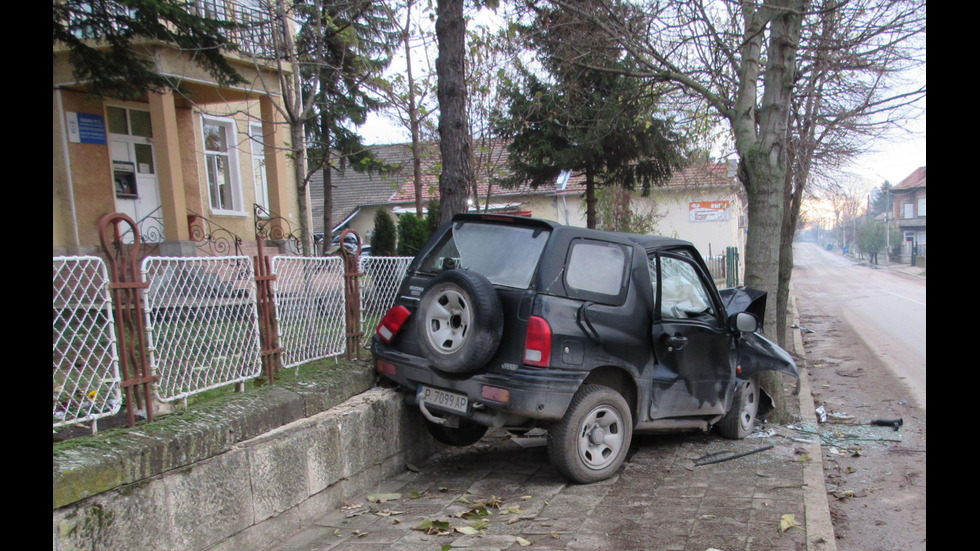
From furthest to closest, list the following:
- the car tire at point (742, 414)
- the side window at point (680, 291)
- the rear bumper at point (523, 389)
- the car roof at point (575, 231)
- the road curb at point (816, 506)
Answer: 1. the car tire at point (742, 414)
2. the side window at point (680, 291)
3. the car roof at point (575, 231)
4. the rear bumper at point (523, 389)
5. the road curb at point (816, 506)

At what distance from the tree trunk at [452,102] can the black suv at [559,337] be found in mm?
1787

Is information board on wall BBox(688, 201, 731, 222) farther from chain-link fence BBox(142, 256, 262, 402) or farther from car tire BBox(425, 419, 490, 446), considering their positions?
chain-link fence BBox(142, 256, 262, 402)

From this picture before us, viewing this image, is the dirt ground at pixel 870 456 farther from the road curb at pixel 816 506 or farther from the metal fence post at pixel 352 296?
the metal fence post at pixel 352 296

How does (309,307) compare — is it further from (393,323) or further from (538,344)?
(538,344)

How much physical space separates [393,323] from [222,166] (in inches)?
441

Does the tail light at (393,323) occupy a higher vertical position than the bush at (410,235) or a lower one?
lower

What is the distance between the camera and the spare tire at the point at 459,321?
440cm

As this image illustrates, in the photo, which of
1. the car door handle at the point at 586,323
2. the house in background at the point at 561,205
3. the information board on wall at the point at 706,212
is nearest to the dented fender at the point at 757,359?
the car door handle at the point at 586,323

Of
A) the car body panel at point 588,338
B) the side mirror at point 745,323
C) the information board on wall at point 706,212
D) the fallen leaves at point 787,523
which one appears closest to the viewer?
the fallen leaves at point 787,523

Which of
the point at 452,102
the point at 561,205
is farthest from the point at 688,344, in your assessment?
the point at 561,205

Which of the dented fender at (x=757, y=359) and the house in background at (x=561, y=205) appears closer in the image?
the dented fender at (x=757, y=359)

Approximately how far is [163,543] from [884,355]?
12.9 meters

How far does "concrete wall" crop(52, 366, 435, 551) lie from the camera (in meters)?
2.96
